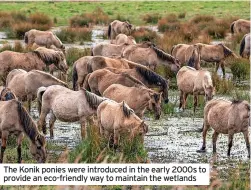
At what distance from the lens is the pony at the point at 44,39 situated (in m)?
A: 22.9

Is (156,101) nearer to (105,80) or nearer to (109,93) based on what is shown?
(109,93)

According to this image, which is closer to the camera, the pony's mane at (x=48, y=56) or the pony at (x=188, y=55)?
the pony's mane at (x=48, y=56)

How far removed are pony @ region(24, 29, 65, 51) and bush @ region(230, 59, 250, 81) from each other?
5.88 m

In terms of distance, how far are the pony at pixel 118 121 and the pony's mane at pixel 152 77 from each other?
2.75m

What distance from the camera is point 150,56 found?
57.9 ft

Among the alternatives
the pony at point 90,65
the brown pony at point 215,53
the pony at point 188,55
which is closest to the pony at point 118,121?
the pony at point 90,65

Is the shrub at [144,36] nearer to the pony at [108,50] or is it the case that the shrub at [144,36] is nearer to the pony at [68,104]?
the pony at [108,50]

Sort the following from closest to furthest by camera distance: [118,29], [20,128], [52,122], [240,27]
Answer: [20,128] → [52,122] → [118,29] → [240,27]

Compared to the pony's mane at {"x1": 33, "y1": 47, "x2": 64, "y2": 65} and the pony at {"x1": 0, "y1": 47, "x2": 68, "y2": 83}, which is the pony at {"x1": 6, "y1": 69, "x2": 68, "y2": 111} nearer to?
the pony at {"x1": 0, "y1": 47, "x2": 68, "y2": 83}

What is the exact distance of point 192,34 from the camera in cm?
2666

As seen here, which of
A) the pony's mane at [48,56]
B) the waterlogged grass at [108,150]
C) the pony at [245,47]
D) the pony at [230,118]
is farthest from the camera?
the pony at [245,47]

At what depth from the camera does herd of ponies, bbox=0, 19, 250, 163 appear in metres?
→ 10.6

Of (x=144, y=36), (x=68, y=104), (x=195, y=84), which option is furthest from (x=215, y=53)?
(x=68, y=104)

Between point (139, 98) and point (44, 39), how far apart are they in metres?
11.6
